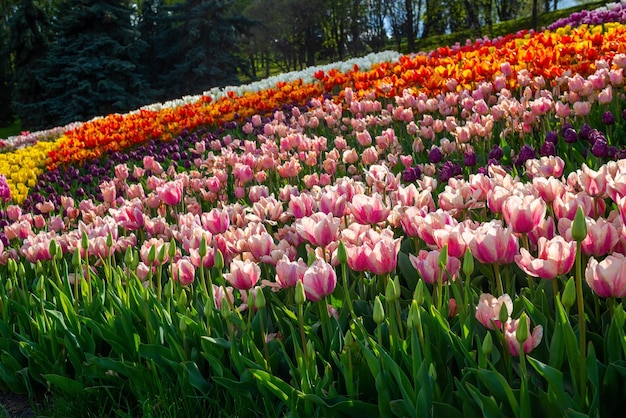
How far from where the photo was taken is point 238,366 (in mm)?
2127

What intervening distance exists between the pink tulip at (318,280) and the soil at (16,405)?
1.76 m

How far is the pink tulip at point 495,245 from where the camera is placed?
5.72 ft

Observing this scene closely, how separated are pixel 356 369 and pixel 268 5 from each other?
39562 mm

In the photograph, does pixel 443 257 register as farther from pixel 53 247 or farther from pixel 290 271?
pixel 53 247

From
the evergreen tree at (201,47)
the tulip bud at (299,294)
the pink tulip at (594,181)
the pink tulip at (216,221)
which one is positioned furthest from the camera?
the evergreen tree at (201,47)

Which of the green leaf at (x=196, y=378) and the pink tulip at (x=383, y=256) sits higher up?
the pink tulip at (x=383, y=256)

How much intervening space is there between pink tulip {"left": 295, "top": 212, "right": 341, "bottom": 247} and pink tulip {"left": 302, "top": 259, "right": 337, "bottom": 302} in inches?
10.7

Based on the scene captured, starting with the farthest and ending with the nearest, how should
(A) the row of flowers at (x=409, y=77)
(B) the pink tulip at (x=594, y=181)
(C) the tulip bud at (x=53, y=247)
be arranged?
(A) the row of flowers at (x=409, y=77), (C) the tulip bud at (x=53, y=247), (B) the pink tulip at (x=594, y=181)

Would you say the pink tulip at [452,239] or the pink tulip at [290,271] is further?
the pink tulip at [290,271]

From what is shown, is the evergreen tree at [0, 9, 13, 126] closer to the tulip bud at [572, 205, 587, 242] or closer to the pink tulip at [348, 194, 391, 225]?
the pink tulip at [348, 194, 391, 225]

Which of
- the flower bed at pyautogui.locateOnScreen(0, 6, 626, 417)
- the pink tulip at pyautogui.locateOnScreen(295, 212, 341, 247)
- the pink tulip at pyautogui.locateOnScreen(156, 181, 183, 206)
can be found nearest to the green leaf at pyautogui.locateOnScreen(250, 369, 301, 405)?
the flower bed at pyautogui.locateOnScreen(0, 6, 626, 417)

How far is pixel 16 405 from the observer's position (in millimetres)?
2928

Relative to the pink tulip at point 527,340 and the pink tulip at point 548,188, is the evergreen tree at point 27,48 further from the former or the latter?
the pink tulip at point 527,340

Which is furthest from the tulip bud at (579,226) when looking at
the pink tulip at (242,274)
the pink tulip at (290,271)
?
the pink tulip at (242,274)
